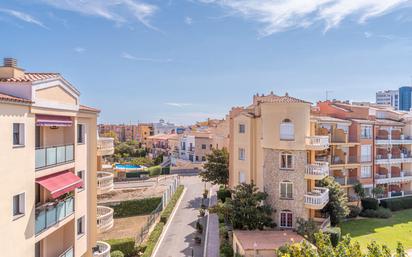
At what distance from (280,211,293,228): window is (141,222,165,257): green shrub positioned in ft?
43.1

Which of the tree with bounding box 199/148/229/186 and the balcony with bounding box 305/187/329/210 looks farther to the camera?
the tree with bounding box 199/148/229/186

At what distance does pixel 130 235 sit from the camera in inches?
1442

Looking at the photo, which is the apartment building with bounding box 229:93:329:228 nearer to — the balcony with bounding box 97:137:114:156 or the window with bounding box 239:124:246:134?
the window with bounding box 239:124:246:134

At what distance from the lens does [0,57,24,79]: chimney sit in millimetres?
16000

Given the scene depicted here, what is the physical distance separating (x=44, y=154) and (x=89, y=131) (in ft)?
19.7

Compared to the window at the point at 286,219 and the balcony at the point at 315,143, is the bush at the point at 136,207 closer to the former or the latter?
the window at the point at 286,219

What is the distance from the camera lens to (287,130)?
3269 centimetres

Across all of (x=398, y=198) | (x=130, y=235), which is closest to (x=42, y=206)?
(x=130, y=235)

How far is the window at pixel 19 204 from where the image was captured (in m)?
14.1

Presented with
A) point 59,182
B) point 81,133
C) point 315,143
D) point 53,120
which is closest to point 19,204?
point 59,182

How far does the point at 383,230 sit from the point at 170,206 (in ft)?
89.8

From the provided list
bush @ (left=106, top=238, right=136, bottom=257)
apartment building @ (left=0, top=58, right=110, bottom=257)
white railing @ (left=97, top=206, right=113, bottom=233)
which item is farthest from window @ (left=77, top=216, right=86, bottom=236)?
bush @ (left=106, top=238, right=136, bottom=257)

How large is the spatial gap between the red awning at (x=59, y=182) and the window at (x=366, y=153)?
39.7m

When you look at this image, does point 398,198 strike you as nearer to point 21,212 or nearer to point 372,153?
point 372,153
